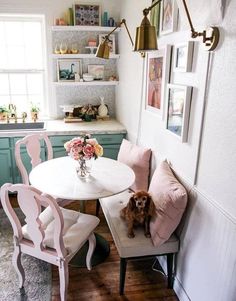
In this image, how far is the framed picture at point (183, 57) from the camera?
5.39 feet

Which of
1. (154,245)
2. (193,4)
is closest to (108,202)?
(154,245)

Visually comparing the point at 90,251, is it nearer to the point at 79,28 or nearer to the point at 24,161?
the point at 24,161

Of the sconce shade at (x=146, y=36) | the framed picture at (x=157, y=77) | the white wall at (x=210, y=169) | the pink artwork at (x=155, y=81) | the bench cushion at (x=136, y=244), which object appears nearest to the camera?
the white wall at (x=210, y=169)

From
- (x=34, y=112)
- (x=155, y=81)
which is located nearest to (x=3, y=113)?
(x=34, y=112)

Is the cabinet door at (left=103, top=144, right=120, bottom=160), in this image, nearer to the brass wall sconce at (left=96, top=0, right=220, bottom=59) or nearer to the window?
the window

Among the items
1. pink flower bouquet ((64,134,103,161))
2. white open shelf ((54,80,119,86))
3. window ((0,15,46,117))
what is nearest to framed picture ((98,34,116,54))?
white open shelf ((54,80,119,86))

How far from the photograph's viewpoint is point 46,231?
71.4 inches

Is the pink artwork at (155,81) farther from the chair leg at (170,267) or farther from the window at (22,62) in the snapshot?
the window at (22,62)

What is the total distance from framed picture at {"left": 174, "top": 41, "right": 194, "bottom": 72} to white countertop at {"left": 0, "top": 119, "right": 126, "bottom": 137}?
4.80 feet

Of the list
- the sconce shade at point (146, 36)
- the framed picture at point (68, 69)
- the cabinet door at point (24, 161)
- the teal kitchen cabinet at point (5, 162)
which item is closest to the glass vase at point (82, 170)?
the sconce shade at point (146, 36)

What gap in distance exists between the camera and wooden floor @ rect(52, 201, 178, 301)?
1.90 m

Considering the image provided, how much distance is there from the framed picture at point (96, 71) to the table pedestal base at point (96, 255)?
7.03 feet

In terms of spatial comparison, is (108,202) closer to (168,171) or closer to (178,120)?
(168,171)

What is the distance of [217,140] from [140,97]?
139 cm
